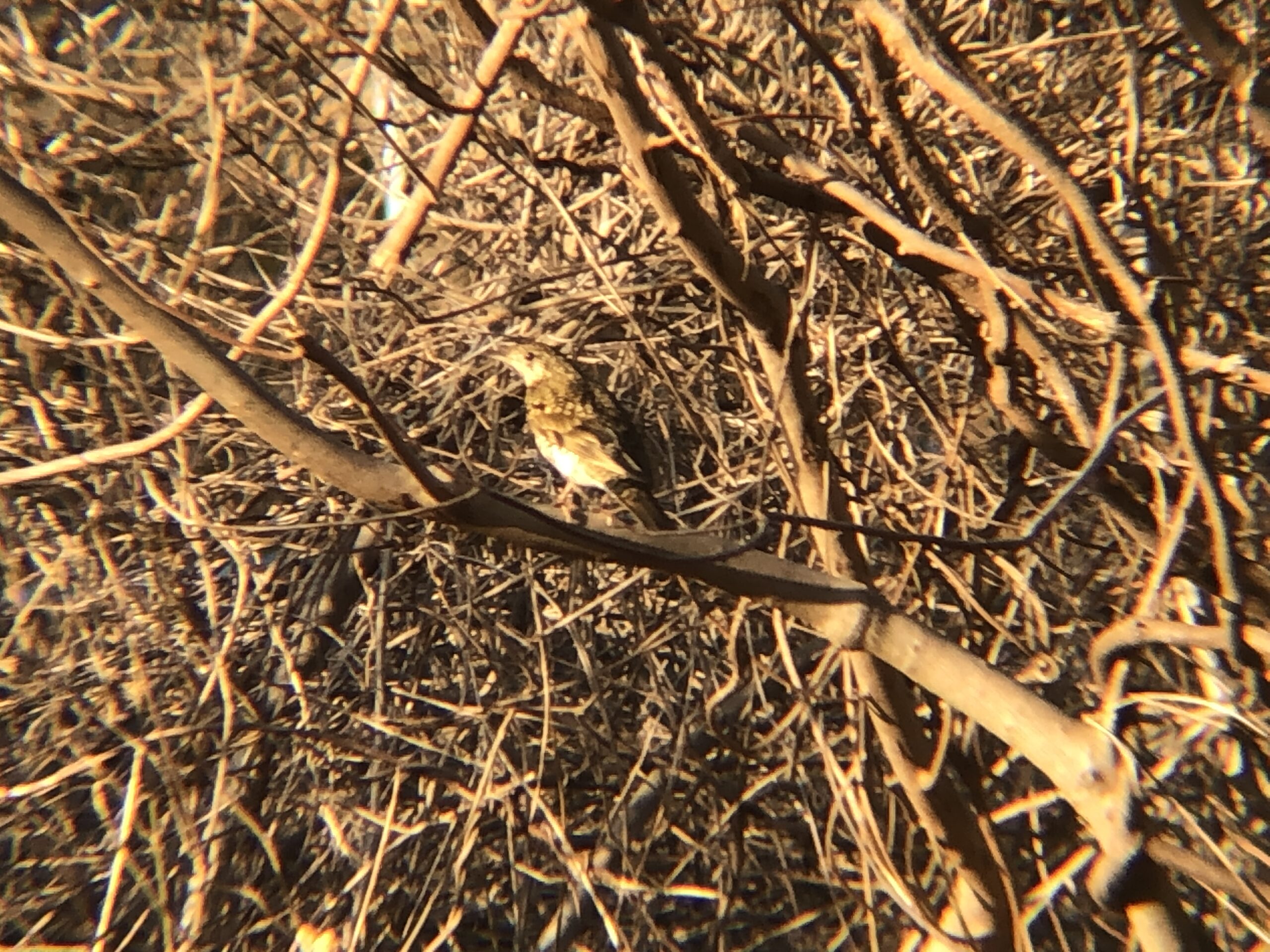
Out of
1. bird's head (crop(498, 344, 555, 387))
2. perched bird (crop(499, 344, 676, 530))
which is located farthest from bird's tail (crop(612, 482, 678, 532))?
bird's head (crop(498, 344, 555, 387))

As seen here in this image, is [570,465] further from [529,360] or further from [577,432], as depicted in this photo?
[529,360]

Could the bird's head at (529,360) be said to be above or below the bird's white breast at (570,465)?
above

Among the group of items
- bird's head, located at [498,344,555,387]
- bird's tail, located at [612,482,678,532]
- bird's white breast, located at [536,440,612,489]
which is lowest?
bird's white breast, located at [536,440,612,489]

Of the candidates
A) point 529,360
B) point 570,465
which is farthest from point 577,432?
point 529,360

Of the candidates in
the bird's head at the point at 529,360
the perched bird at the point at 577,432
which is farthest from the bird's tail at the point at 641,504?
the bird's head at the point at 529,360

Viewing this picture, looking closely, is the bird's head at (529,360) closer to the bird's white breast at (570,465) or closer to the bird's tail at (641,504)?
the bird's white breast at (570,465)

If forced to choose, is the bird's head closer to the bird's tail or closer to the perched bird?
the perched bird

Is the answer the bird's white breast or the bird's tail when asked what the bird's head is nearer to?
the bird's white breast

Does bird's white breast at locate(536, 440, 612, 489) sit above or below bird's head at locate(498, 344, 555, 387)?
below
